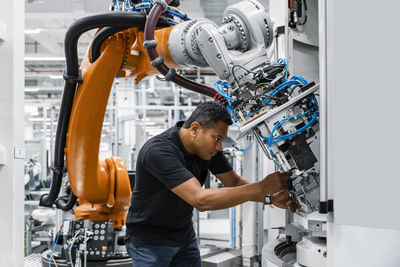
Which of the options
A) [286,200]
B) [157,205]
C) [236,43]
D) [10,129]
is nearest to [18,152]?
→ [10,129]

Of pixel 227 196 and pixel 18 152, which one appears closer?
pixel 18 152

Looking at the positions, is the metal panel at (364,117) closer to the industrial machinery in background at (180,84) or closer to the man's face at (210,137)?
the industrial machinery in background at (180,84)

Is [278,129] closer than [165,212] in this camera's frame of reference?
Yes

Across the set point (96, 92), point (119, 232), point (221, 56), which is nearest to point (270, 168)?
point (119, 232)

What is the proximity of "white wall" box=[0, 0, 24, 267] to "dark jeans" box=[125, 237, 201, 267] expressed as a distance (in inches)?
29.4

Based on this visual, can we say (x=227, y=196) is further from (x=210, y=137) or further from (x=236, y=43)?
(x=236, y=43)

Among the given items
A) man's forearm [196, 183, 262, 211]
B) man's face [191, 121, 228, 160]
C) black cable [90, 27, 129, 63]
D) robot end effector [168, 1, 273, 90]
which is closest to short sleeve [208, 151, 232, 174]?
man's face [191, 121, 228, 160]

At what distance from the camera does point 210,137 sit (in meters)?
2.22

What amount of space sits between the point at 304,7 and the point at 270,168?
1.65 m

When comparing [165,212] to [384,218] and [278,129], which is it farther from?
[384,218]

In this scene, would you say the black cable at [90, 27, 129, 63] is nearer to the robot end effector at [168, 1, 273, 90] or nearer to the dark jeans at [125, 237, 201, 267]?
the robot end effector at [168, 1, 273, 90]

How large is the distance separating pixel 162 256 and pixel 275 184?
857 mm

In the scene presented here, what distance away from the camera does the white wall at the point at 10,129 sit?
1.71 meters

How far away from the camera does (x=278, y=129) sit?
1.71 meters
